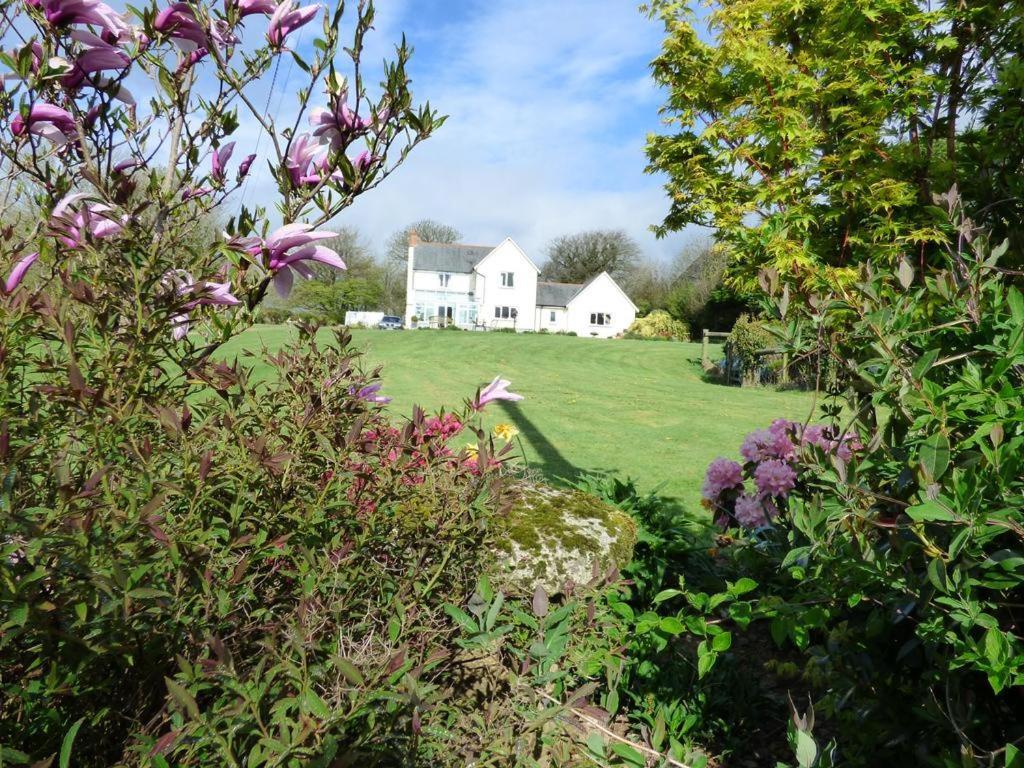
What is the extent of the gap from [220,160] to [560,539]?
2.31 meters

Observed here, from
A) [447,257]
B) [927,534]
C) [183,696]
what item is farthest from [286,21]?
[447,257]

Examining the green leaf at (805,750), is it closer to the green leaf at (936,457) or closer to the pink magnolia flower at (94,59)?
the green leaf at (936,457)

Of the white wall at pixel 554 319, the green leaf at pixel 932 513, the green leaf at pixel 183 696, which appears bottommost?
the green leaf at pixel 183 696

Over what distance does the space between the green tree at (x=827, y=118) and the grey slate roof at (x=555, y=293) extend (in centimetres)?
5281

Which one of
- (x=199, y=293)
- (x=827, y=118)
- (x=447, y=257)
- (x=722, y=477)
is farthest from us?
(x=447, y=257)

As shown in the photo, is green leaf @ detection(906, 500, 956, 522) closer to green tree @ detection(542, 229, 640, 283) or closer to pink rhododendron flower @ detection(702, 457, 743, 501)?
pink rhododendron flower @ detection(702, 457, 743, 501)

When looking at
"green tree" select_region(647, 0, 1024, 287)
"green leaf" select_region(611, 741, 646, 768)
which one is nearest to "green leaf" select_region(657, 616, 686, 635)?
Result: "green leaf" select_region(611, 741, 646, 768)

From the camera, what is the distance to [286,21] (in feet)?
5.61

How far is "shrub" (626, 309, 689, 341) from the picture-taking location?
137 feet

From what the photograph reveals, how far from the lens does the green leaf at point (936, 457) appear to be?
1.39 metres

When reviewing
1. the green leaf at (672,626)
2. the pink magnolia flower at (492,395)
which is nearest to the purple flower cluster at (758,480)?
the green leaf at (672,626)

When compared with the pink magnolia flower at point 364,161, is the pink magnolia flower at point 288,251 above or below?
below

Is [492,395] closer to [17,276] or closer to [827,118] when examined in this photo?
[17,276]

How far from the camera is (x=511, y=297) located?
55.7m
